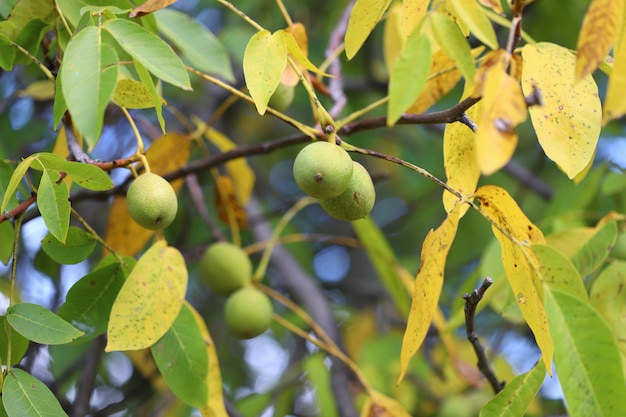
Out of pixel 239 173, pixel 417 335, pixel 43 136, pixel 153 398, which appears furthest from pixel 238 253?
pixel 43 136

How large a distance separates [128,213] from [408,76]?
3.39ft

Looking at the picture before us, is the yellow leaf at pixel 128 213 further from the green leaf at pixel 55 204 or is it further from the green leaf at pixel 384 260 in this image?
the green leaf at pixel 55 204

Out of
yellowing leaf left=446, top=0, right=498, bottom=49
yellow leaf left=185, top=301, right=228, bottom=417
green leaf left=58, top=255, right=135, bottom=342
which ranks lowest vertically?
yellow leaf left=185, top=301, right=228, bottom=417

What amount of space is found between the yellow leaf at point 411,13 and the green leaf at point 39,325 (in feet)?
2.05

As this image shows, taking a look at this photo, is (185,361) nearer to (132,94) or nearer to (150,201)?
(150,201)

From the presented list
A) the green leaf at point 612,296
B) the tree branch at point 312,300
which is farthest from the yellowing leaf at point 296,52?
the tree branch at point 312,300

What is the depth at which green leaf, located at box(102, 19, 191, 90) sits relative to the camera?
0.98 metres

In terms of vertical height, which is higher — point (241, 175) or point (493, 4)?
point (493, 4)

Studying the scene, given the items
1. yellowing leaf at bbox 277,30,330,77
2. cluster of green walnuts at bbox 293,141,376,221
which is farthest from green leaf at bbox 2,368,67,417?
yellowing leaf at bbox 277,30,330,77

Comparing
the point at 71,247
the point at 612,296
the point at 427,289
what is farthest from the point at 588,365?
the point at 71,247

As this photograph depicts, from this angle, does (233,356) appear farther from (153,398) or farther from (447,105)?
(447,105)

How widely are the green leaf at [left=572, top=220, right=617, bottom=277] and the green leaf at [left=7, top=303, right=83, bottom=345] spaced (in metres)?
0.94

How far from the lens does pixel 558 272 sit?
0.98m

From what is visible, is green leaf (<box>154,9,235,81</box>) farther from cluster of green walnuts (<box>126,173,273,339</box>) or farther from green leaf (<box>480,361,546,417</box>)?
green leaf (<box>480,361,546,417</box>)
